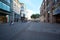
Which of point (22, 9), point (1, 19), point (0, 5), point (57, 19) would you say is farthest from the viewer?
point (22, 9)

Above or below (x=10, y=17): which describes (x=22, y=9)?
above

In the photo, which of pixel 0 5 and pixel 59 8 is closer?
pixel 59 8

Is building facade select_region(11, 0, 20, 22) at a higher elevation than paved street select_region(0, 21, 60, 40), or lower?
higher

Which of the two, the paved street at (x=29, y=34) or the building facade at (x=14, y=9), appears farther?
the building facade at (x=14, y=9)

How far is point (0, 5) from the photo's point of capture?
4931 centimetres

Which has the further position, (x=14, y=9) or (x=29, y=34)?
(x=14, y=9)

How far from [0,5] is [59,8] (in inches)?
759

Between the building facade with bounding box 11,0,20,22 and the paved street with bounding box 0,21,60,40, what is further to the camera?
the building facade with bounding box 11,0,20,22

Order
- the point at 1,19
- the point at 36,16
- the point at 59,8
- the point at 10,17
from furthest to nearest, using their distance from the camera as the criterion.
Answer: the point at 36,16 < the point at 10,17 < the point at 1,19 < the point at 59,8

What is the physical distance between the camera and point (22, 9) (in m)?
126

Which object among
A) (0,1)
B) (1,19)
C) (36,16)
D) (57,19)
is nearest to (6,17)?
(1,19)

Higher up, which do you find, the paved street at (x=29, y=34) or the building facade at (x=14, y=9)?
the building facade at (x=14, y=9)

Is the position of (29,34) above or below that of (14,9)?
below

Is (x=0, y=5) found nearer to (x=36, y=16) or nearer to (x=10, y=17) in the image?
(x=10, y=17)
